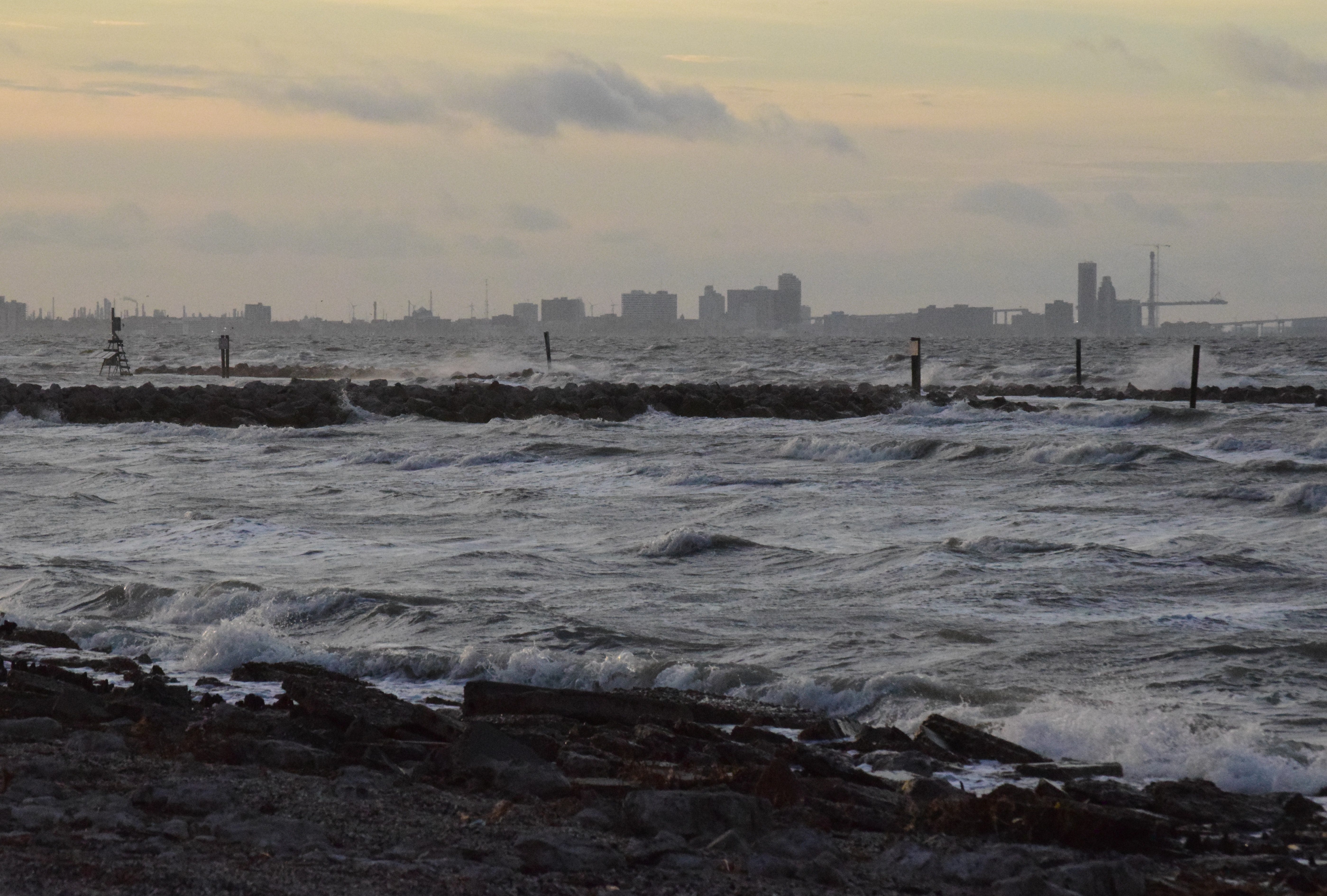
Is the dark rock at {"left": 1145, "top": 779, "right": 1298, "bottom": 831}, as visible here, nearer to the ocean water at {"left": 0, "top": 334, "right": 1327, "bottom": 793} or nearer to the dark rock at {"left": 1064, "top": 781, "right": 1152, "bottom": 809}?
the dark rock at {"left": 1064, "top": 781, "right": 1152, "bottom": 809}

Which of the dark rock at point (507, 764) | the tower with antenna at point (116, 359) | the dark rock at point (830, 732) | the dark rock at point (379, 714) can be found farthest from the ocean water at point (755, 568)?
the tower with antenna at point (116, 359)

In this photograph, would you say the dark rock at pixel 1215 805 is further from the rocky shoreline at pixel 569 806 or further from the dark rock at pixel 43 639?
the dark rock at pixel 43 639

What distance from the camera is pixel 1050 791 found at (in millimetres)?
6074

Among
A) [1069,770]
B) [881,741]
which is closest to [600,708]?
[881,741]

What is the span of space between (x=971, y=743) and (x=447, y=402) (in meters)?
28.3

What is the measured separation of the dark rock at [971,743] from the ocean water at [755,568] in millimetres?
313

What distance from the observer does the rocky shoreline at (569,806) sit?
4770mm

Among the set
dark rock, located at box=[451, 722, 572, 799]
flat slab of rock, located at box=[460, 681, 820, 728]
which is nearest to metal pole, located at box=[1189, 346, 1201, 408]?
flat slab of rock, located at box=[460, 681, 820, 728]

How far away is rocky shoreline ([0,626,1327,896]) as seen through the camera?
15.6 feet

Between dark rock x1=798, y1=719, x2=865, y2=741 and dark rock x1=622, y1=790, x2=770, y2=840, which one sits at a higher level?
dark rock x1=622, y1=790, x2=770, y2=840

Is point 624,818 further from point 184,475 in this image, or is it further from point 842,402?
point 842,402

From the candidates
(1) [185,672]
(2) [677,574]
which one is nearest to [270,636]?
(1) [185,672]

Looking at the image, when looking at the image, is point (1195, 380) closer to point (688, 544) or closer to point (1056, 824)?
point (688, 544)

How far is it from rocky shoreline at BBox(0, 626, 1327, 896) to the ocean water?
1.00 m
